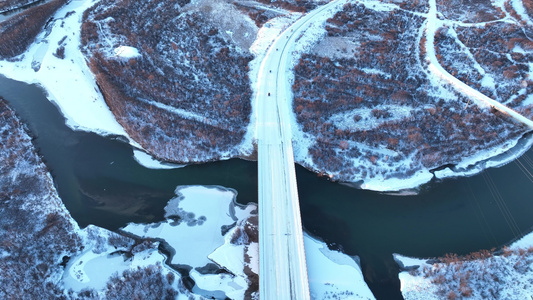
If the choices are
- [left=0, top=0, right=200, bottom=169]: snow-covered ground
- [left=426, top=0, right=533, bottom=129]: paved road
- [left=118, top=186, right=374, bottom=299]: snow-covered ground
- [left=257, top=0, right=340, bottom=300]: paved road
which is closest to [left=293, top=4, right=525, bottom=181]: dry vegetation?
[left=426, top=0, right=533, bottom=129]: paved road

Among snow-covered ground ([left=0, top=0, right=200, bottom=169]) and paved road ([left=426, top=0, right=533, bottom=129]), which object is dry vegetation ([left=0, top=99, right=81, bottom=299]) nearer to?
snow-covered ground ([left=0, top=0, right=200, bottom=169])

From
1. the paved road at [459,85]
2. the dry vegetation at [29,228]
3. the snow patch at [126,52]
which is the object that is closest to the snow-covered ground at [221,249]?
the dry vegetation at [29,228]

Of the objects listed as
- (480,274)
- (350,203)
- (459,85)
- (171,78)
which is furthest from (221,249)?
(459,85)

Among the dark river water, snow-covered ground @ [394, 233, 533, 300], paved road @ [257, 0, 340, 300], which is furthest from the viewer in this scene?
the dark river water

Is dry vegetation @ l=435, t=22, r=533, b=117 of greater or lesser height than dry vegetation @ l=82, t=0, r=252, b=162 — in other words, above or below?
below

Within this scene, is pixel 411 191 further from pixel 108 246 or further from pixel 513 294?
pixel 108 246

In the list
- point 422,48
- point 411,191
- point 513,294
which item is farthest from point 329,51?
point 513,294

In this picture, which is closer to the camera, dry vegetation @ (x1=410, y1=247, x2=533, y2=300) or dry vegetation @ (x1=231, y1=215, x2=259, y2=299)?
dry vegetation @ (x1=410, y1=247, x2=533, y2=300)
